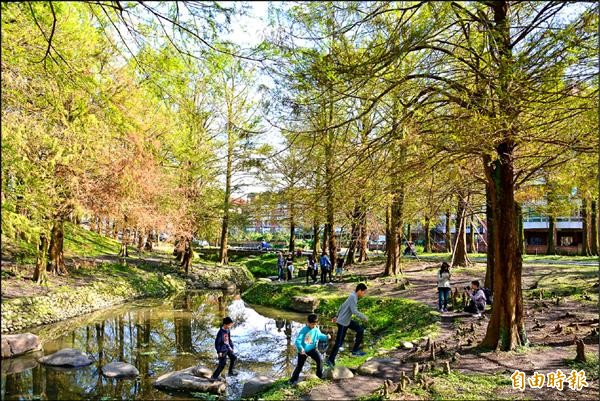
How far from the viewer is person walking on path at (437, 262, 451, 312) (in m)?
13.6

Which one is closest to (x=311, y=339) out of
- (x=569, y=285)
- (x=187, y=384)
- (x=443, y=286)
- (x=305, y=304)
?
(x=187, y=384)

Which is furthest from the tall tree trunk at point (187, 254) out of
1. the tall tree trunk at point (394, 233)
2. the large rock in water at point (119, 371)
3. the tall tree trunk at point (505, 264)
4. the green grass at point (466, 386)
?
the green grass at point (466, 386)

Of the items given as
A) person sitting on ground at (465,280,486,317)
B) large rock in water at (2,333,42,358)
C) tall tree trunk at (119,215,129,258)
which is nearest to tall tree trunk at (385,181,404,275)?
person sitting on ground at (465,280,486,317)

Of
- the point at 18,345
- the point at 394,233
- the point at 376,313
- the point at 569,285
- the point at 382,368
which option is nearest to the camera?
the point at 382,368

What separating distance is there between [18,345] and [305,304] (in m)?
10.1

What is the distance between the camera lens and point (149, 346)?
12.0 meters

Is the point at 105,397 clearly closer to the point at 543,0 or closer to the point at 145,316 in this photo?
the point at 145,316

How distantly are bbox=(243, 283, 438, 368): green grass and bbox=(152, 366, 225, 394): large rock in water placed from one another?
257 centimetres

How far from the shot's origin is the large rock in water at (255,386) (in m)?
7.77

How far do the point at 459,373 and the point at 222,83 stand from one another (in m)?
22.4

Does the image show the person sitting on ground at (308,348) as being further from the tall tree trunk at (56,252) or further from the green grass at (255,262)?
the green grass at (255,262)

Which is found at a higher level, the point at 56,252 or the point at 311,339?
the point at 56,252

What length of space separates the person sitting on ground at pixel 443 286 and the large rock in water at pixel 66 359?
980cm

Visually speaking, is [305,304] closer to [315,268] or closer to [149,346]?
[315,268]
